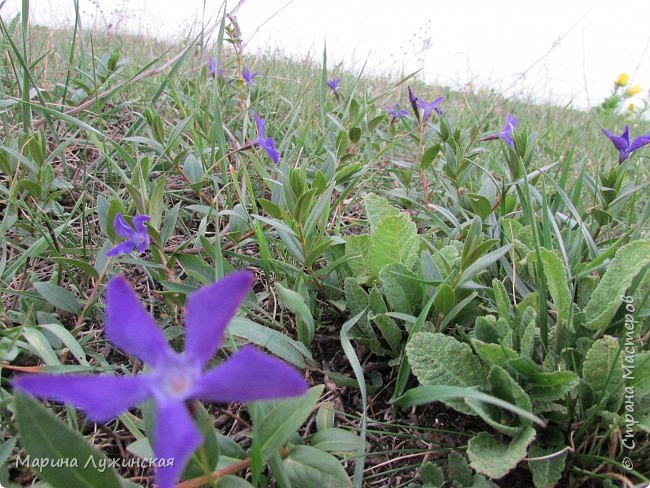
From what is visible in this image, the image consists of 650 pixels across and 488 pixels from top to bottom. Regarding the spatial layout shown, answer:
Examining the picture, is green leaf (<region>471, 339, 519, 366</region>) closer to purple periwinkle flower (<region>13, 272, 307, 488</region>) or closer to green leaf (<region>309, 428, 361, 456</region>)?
green leaf (<region>309, 428, 361, 456</region>)

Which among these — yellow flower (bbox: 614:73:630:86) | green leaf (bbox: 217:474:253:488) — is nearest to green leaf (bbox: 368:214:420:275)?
green leaf (bbox: 217:474:253:488)

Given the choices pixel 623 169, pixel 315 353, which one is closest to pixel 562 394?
pixel 315 353

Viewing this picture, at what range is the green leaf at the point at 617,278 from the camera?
111 centimetres

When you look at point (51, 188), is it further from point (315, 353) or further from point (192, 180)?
point (315, 353)

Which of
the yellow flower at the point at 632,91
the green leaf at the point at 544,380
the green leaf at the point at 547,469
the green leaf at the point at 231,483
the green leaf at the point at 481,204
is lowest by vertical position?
the green leaf at the point at 231,483

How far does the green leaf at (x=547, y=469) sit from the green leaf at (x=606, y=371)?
5.3 inches

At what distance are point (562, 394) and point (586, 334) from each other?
10.5 inches

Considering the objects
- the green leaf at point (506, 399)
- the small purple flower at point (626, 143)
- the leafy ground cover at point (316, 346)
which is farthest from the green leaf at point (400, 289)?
the small purple flower at point (626, 143)

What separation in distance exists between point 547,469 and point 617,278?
50 centimetres

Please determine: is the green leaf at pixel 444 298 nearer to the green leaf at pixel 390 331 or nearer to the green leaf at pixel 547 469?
the green leaf at pixel 390 331

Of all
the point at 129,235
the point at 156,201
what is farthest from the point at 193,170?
the point at 129,235

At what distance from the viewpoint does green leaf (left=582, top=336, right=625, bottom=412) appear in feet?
3.11

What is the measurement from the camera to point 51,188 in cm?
167

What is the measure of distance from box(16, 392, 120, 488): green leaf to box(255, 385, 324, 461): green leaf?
0.23 meters
